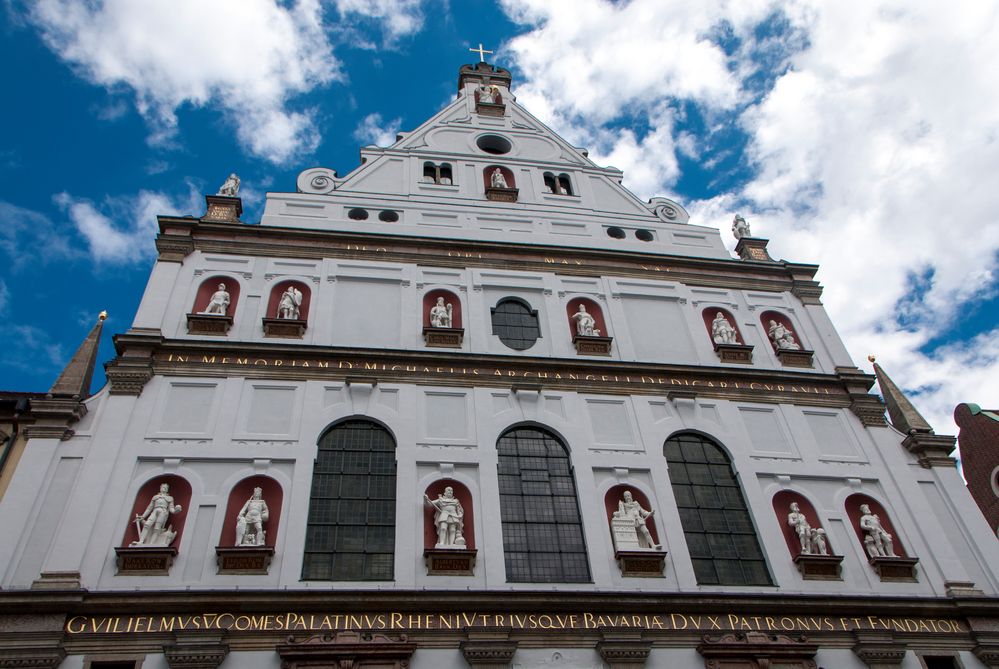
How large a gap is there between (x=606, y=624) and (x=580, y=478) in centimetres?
355

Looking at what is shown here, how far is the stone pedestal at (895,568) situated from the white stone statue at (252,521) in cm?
1260

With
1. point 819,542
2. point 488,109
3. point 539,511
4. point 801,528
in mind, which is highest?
point 488,109

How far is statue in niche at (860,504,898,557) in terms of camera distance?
17391 mm

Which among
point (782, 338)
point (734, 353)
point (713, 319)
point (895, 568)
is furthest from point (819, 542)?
point (713, 319)

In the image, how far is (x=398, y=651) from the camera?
1408 cm

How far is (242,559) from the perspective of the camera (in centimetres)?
1508

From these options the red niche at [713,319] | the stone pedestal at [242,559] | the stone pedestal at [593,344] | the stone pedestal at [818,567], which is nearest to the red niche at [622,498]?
the stone pedestal at [818,567]

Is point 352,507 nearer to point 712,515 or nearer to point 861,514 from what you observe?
point 712,515

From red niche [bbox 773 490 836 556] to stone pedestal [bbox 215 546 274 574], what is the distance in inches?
425

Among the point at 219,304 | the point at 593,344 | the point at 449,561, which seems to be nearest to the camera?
the point at 449,561

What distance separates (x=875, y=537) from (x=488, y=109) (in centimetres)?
1961

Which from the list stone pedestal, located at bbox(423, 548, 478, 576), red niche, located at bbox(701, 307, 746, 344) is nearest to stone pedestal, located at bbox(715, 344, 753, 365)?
red niche, located at bbox(701, 307, 746, 344)

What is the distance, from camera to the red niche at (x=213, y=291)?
20.4m

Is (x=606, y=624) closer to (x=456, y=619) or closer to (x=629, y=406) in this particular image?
(x=456, y=619)
